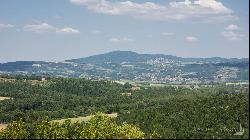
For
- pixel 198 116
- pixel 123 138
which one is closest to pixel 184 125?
pixel 198 116

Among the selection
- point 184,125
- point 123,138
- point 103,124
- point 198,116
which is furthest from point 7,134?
point 198,116

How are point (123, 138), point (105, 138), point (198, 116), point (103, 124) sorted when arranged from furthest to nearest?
point (198, 116) → point (103, 124) → point (105, 138) → point (123, 138)

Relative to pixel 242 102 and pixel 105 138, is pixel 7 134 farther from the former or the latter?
pixel 242 102

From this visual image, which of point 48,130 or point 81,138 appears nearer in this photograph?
point 81,138

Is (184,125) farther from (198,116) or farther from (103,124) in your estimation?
(103,124)

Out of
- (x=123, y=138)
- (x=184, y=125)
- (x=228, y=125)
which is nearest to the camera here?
(x=123, y=138)

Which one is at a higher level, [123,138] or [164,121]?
[123,138]

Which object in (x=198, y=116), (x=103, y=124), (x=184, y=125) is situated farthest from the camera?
(x=198, y=116)

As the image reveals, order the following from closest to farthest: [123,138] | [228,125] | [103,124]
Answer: [123,138], [103,124], [228,125]

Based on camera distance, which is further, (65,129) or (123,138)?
(65,129)
